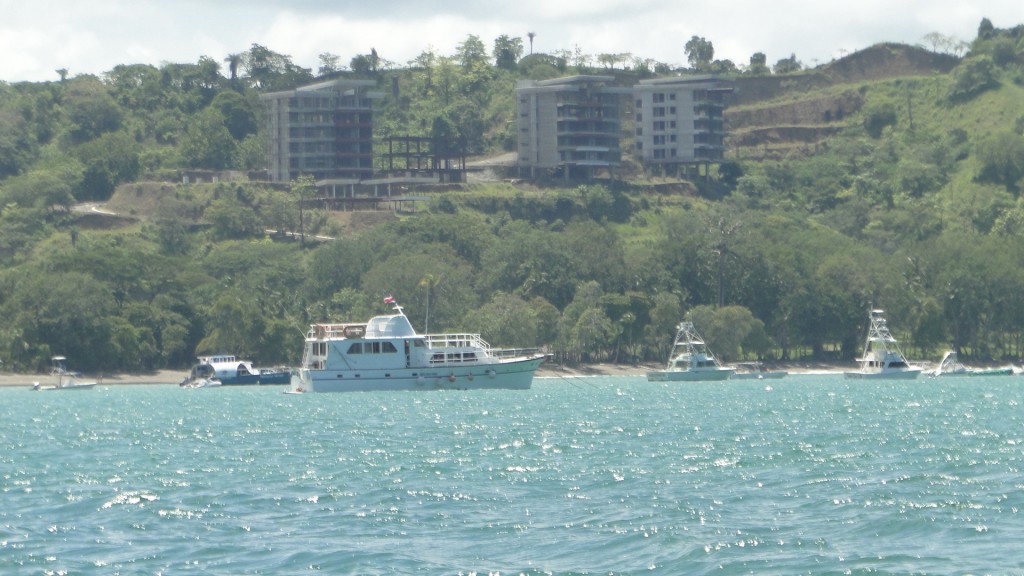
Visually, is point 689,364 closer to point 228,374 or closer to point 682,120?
point 228,374

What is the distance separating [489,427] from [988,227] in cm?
9770

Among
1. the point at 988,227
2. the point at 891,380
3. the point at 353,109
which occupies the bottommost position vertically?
the point at 891,380

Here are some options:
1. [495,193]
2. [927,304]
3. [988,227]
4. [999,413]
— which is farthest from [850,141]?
[999,413]

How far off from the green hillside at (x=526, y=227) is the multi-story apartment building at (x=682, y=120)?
118 inches

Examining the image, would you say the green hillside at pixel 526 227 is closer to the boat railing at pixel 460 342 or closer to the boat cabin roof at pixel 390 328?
the boat railing at pixel 460 342

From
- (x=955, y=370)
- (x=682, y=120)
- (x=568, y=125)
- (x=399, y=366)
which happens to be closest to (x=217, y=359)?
(x=399, y=366)

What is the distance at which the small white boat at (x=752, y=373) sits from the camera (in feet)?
377

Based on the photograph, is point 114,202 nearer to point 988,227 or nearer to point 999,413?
point 988,227

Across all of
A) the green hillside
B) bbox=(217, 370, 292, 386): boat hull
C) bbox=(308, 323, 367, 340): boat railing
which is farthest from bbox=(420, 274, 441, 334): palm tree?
bbox=(308, 323, 367, 340): boat railing

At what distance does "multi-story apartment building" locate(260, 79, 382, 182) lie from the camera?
160250 mm

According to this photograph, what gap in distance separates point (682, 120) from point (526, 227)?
35392mm

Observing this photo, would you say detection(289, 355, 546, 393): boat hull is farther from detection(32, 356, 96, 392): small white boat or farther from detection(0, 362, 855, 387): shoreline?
detection(0, 362, 855, 387): shoreline

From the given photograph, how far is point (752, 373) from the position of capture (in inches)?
4530

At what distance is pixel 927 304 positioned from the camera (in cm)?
12256
